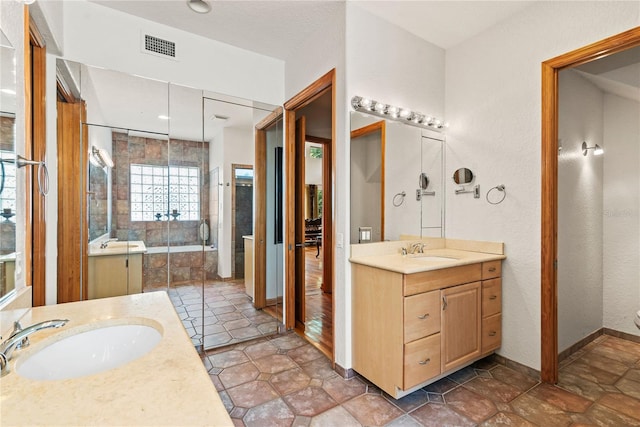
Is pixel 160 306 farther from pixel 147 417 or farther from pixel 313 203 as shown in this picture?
pixel 313 203

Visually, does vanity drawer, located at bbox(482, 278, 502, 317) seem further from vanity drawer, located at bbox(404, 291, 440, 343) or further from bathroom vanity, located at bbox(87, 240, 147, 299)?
bathroom vanity, located at bbox(87, 240, 147, 299)

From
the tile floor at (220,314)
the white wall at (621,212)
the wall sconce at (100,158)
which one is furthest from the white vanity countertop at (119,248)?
the white wall at (621,212)

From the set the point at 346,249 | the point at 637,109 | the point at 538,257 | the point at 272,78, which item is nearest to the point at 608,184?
the point at 637,109

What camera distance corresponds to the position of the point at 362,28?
2328 mm

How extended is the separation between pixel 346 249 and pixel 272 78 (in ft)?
6.40

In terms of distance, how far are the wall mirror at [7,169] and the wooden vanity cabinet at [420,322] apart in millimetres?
1837

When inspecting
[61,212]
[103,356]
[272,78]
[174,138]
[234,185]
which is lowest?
[103,356]

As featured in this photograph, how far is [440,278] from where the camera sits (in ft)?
6.77

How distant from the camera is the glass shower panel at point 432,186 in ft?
9.29

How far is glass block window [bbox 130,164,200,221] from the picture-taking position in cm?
240

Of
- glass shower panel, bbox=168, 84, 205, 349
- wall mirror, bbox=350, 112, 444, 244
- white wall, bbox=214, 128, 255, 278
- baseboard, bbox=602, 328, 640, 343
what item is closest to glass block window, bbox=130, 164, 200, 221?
glass shower panel, bbox=168, 84, 205, 349

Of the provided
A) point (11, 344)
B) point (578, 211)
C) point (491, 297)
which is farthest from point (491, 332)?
point (11, 344)

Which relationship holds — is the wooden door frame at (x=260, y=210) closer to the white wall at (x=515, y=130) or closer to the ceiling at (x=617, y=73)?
the white wall at (x=515, y=130)

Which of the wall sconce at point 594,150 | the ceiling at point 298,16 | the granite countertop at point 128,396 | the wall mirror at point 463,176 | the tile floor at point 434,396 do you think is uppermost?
the ceiling at point 298,16
